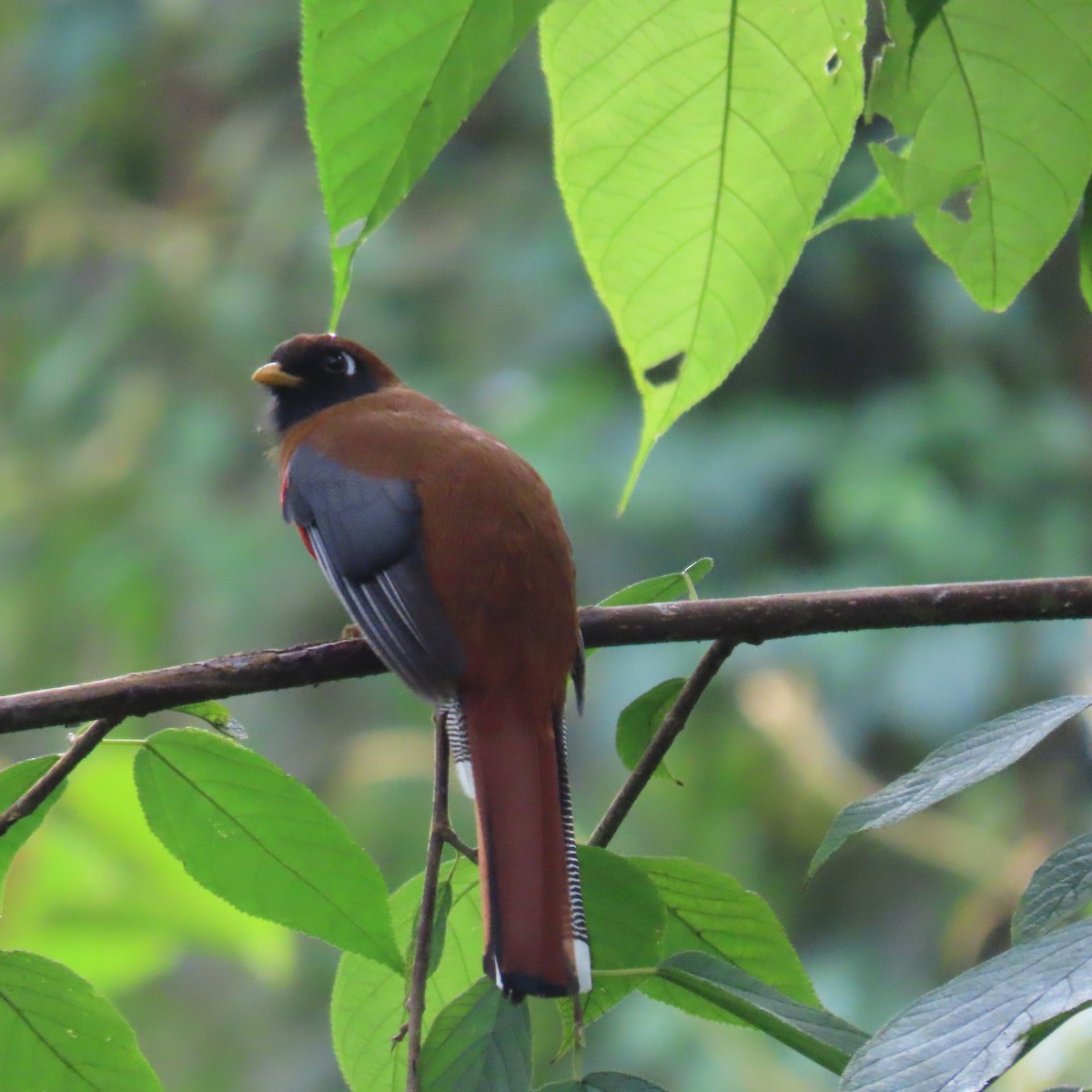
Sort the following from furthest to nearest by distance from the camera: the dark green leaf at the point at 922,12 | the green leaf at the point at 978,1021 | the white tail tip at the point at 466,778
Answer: the white tail tip at the point at 466,778, the dark green leaf at the point at 922,12, the green leaf at the point at 978,1021

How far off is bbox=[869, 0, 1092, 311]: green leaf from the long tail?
496 mm

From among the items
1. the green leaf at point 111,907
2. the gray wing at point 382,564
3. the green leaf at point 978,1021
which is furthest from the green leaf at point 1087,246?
the green leaf at point 111,907

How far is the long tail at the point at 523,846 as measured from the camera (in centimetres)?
98

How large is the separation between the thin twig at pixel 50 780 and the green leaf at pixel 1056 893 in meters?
0.60

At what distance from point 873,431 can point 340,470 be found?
385 cm

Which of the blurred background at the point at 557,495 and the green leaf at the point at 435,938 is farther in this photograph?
the blurred background at the point at 557,495

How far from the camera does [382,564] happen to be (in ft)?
5.43

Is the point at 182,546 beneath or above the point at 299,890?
beneath

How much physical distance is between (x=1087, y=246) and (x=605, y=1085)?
0.64 meters

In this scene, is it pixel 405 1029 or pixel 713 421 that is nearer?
pixel 405 1029

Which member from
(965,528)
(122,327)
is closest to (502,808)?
(965,528)

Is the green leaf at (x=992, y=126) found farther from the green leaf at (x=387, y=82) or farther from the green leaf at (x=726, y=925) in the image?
the green leaf at (x=726, y=925)

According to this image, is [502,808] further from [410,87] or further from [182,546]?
[182,546]

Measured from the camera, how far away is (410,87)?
722mm
